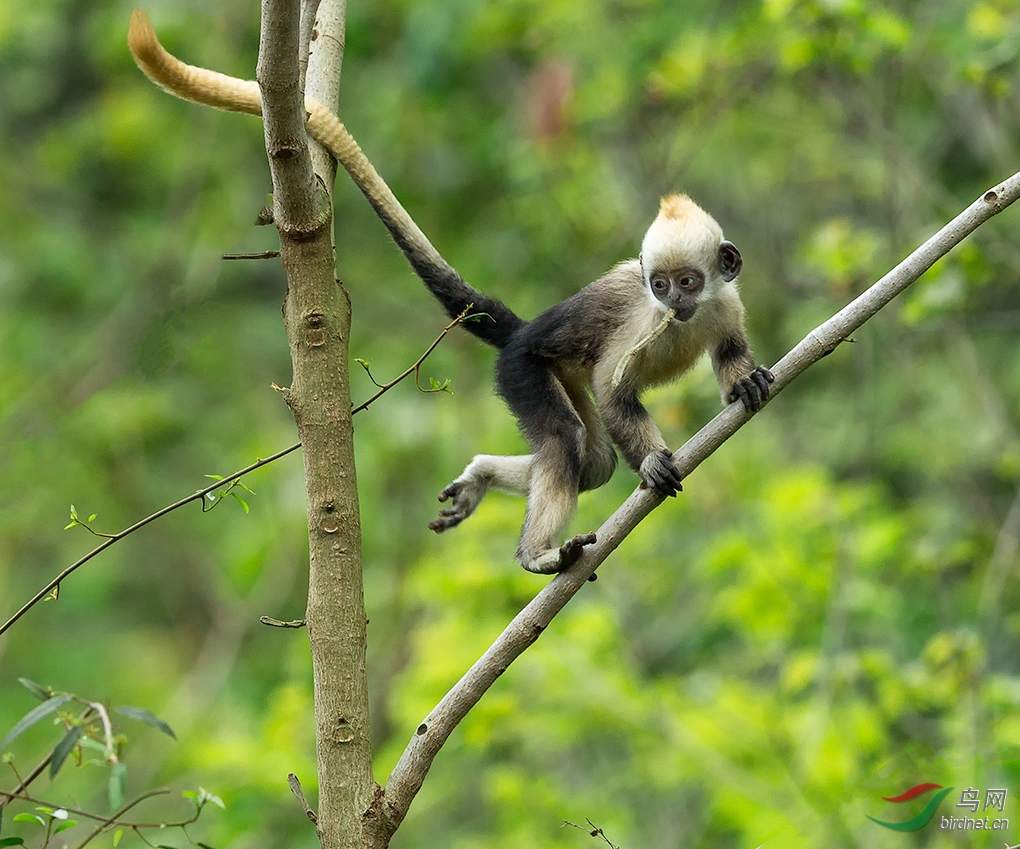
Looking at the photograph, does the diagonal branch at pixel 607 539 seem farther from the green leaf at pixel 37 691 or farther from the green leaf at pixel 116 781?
the green leaf at pixel 37 691

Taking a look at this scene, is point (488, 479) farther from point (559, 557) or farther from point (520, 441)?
point (520, 441)

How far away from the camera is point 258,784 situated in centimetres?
517

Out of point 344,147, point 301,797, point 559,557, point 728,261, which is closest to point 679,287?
point 728,261

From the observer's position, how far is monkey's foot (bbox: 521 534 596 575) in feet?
9.45

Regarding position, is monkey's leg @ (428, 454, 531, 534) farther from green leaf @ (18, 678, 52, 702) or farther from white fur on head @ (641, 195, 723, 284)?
green leaf @ (18, 678, 52, 702)

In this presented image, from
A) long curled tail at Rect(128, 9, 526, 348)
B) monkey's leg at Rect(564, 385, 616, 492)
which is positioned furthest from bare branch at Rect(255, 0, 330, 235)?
monkey's leg at Rect(564, 385, 616, 492)

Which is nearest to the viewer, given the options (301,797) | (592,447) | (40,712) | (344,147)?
(40,712)

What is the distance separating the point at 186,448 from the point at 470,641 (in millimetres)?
4547

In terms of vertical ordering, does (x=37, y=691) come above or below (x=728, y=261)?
below

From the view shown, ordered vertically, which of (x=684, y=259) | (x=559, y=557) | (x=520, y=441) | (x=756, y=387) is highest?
(x=520, y=441)

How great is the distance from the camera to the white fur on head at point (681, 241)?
3.32 m

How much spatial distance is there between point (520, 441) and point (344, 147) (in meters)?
3.76

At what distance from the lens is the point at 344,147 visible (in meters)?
2.76

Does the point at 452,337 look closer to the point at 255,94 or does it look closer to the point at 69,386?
the point at 69,386
